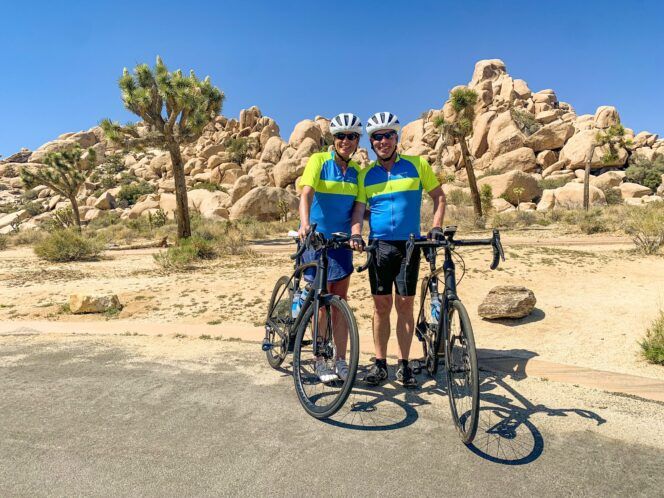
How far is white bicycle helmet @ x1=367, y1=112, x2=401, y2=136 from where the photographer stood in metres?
3.72

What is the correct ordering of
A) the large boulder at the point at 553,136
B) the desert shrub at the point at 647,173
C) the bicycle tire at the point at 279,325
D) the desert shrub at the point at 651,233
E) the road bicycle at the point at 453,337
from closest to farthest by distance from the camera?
the road bicycle at the point at 453,337
the bicycle tire at the point at 279,325
the desert shrub at the point at 651,233
the desert shrub at the point at 647,173
the large boulder at the point at 553,136

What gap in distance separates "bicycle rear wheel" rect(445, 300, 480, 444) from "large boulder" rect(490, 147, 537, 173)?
2047 inches

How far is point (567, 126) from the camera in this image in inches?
2053

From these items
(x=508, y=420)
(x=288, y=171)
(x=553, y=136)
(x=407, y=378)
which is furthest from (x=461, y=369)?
(x=553, y=136)

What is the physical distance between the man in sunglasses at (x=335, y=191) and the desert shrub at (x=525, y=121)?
59.1 metres

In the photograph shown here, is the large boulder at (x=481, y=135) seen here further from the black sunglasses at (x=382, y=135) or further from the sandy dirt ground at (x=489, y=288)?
the black sunglasses at (x=382, y=135)

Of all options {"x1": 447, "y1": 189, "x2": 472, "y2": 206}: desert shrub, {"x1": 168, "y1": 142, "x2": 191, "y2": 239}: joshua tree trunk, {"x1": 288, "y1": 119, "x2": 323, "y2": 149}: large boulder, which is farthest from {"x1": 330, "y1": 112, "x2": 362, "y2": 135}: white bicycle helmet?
{"x1": 288, "y1": 119, "x2": 323, "y2": 149}: large boulder

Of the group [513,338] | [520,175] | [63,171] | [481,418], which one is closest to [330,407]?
[481,418]

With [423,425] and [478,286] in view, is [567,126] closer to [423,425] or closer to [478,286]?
[478,286]

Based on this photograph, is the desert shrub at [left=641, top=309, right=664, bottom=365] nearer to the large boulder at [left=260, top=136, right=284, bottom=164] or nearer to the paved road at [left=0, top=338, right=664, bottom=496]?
the paved road at [left=0, top=338, right=664, bottom=496]

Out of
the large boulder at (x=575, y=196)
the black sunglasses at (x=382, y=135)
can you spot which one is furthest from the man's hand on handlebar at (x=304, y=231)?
the large boulder at (x=575, y=196)

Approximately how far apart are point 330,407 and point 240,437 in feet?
2.00

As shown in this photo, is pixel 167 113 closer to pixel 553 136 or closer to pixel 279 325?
pixel 279 325

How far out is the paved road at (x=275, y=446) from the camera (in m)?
2.31
